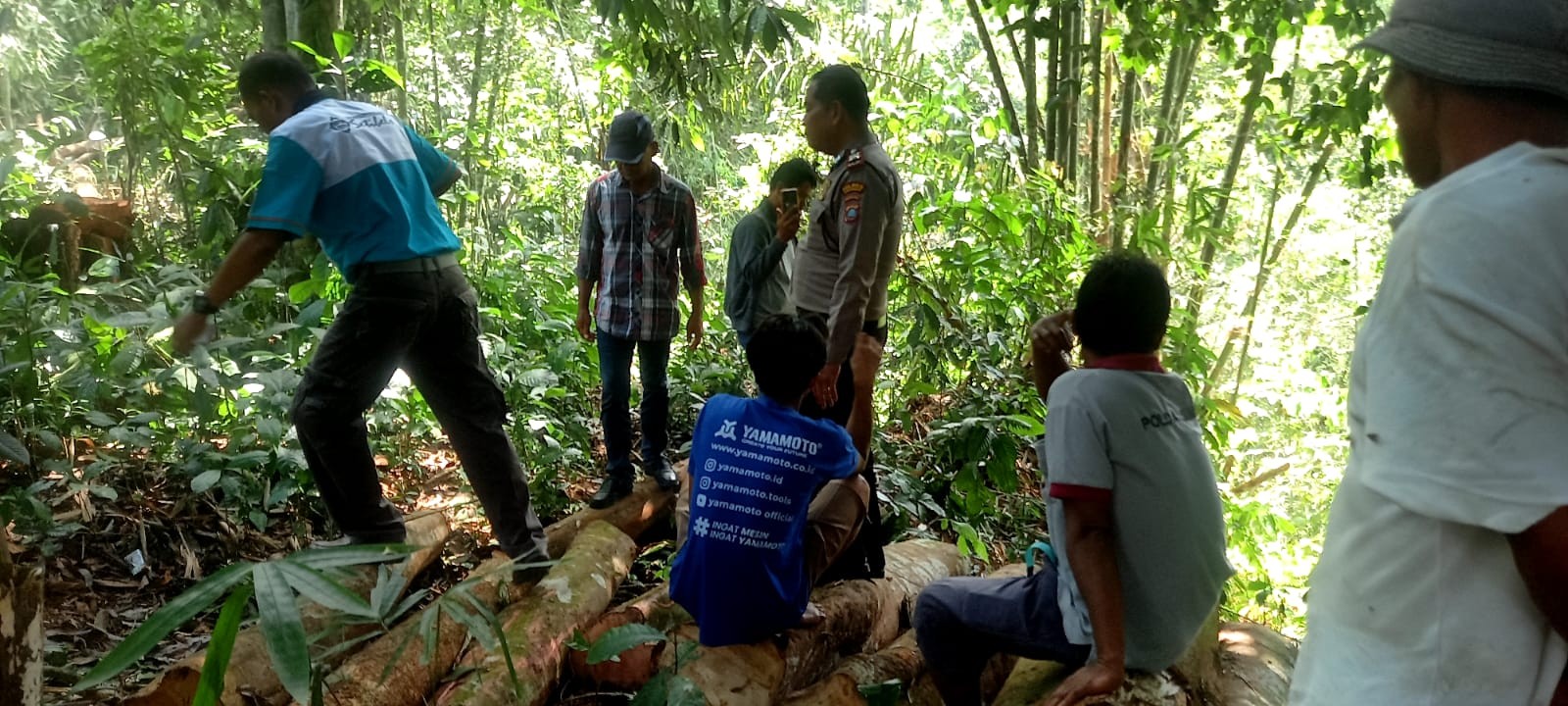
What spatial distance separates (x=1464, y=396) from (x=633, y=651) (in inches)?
92.3

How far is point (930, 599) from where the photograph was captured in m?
2.78

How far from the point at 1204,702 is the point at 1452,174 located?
→ 2.16 meters

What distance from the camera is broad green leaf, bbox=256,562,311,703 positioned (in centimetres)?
151

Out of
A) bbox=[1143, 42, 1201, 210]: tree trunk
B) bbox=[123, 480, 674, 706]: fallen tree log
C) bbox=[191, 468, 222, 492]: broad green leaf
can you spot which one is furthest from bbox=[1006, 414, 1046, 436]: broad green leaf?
bbox=[1143, 42, 1201, 210]: tree trunk

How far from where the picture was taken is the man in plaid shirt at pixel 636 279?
15.2 feet

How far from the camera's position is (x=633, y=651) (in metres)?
2.88

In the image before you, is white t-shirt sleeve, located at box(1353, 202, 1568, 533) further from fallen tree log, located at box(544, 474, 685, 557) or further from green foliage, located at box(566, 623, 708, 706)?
fallen tree log, located at box(544, 474, 685, 557)

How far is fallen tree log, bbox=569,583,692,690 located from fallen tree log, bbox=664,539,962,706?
0.07 metres

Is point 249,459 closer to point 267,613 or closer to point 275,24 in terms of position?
point 275,24

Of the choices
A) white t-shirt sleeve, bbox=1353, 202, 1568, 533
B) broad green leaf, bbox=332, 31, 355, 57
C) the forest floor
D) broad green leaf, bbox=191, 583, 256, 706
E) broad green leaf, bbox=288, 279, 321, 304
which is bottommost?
the forest floor

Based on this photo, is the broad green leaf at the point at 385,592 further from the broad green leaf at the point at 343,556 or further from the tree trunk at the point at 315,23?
the tree trunk at the point at 315,23

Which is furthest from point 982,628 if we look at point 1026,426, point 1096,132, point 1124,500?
point 1096,132

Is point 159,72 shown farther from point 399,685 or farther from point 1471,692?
point 1471,692

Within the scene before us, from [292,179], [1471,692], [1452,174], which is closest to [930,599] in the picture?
[1471,692]
